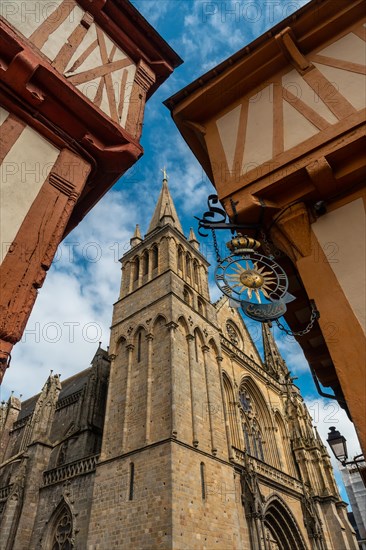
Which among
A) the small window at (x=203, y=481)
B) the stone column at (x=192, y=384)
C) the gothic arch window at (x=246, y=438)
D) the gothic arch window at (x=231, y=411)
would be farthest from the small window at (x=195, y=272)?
the small window at (x=203, y=481)

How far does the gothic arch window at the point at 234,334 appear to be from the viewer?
21339 mm

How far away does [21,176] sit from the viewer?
349 centimetres

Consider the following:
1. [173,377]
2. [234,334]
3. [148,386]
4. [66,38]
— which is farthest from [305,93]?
[234,334]

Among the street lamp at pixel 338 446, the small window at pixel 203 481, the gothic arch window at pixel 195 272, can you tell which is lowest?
the street lamp at pixel 338 446

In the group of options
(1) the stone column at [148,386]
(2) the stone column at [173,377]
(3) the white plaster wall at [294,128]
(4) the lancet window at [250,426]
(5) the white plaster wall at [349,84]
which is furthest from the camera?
(4) the lancet window at [250,426]

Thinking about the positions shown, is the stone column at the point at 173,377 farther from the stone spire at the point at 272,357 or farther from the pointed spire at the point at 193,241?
the stone spire at the point at 272,357

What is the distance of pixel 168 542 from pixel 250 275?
8.98 m

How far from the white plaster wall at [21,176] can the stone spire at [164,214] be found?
16.3 metres

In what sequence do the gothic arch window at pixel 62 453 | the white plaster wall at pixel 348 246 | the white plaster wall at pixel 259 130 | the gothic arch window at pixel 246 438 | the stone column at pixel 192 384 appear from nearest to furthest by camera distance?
1. the white plaster wall at pixel 348 246
2. the white plaster wall at pixel 259 130
3. the stone column at pixel 192 384
4. the gothic arch window at pixel 62 453
5. the gothic arch window at pixel 246 438

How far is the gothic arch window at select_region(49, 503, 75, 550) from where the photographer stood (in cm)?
1288

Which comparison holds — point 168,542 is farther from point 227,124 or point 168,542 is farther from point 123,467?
point 227,124

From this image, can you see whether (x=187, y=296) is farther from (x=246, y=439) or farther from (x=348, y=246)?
(x=348, y=246)

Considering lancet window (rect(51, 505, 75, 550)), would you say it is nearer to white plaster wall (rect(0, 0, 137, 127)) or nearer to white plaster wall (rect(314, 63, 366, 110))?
white plaster wall (rect(0, 0, 137, 127))

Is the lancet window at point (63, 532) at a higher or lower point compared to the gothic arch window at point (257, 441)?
lower
